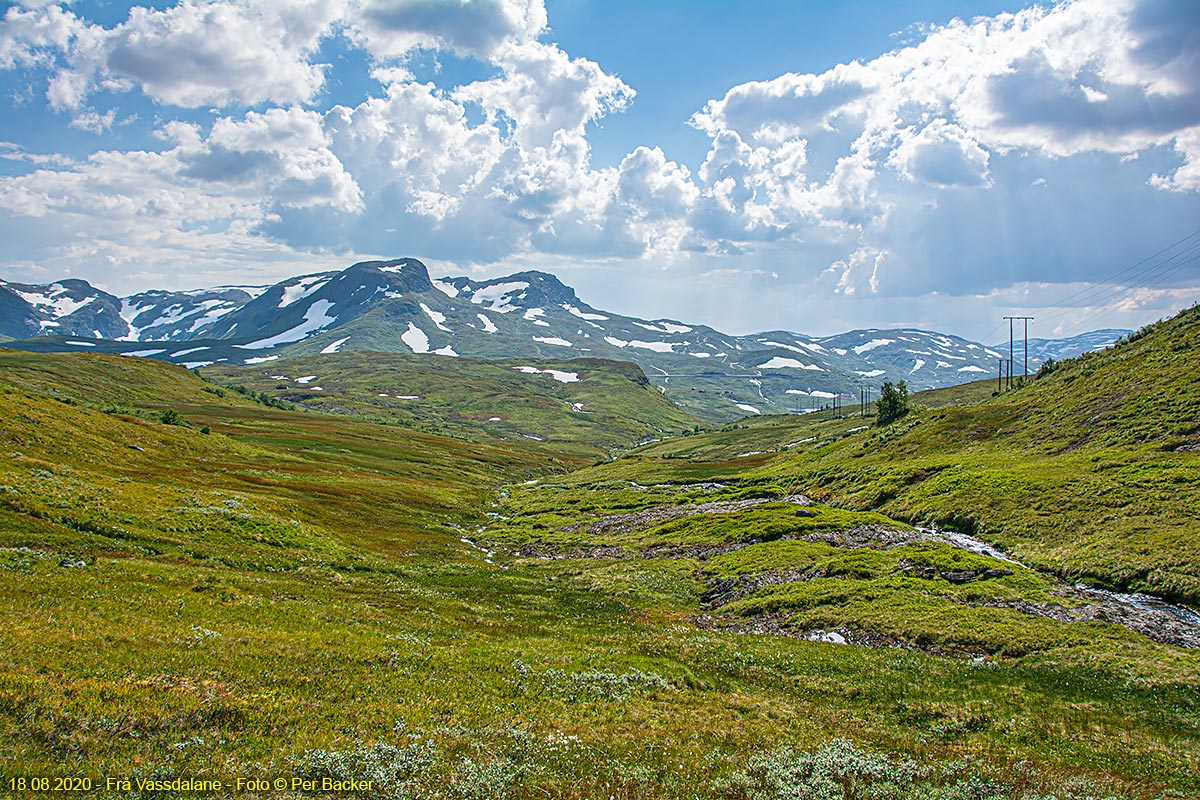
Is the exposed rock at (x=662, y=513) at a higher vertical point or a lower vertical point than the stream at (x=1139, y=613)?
lower

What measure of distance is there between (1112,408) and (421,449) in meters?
155

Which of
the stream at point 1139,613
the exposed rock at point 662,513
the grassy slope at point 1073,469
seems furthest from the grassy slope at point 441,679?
the exposed rock at point 662,513

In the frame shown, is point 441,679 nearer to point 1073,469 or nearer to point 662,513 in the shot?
point 1073,469

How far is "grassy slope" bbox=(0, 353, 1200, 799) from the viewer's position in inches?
661

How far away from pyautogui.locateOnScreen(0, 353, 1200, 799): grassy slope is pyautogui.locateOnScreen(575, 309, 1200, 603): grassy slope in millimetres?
9079

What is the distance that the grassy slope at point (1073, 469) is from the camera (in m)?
46.3

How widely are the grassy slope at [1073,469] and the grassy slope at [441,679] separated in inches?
357

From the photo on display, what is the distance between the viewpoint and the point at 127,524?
41.2 meters

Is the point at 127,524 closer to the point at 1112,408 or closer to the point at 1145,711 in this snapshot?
the point at 1145,711

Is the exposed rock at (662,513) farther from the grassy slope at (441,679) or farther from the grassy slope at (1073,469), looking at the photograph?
the grassy slope at (441,679)

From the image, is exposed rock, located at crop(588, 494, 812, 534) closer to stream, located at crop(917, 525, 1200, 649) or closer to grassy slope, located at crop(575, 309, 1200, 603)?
grassy slope, located at crop(575, 309, 1200, 603)

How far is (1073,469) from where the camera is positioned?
212ft

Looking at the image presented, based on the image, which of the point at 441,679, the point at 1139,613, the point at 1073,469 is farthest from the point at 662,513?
the point at 441,679

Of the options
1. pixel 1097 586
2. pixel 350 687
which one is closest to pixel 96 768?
pixel 350 687
